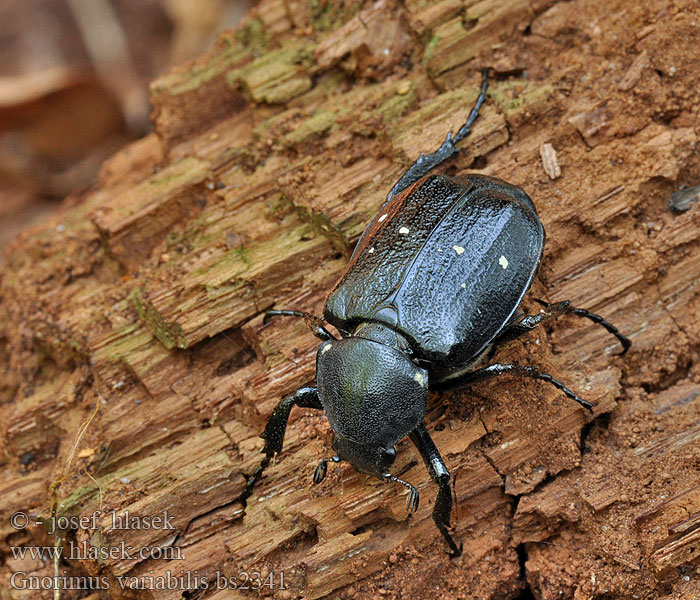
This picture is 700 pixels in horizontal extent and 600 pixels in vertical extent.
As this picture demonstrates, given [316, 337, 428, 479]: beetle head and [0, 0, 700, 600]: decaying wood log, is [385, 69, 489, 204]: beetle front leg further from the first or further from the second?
[316, 337, 428, 479]: beetle head

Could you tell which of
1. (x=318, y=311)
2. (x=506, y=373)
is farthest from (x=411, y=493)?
(x=318, y=311)

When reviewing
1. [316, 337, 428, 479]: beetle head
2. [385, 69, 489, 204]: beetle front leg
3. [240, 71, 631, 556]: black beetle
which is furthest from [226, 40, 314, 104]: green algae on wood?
[316, 337, 428, 479]: beetle head

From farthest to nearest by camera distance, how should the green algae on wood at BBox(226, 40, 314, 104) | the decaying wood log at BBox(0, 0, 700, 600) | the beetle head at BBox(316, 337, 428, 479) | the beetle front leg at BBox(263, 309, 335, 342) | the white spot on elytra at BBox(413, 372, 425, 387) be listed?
the green algae on wood at BBox(226, 40, 314, 104) → the beetle front leg at BBox(263, 309, 335, 342) → the decaying wood log at BBox(0, 0, 700, 600) → the white spot on elytra at BBox(413, 372, 425, 387) → the beetle head at BBox(316, 337, 428, 479)

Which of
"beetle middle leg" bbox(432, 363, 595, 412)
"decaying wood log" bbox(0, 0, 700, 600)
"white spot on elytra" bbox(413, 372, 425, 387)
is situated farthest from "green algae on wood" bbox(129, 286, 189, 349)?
"beetle middle leg" bbox(432, 363, 595, 412)

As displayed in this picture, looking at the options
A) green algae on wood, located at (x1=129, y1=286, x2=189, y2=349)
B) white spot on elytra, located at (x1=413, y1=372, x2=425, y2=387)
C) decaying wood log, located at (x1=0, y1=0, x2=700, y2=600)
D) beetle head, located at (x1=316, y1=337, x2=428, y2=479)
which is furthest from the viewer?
green algae on wood, located at (x1=129, y1=286, x2=189, y2=349)

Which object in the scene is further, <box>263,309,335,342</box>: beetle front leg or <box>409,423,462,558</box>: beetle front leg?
<box>263,309,335,342</box>: beetle front leg

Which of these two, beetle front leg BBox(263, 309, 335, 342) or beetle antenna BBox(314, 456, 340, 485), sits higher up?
beetle front leg BBox(263, 309, 335, 342)

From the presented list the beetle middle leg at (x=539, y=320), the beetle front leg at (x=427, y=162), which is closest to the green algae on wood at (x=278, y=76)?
the beetle front leg at (x=427, y=162)

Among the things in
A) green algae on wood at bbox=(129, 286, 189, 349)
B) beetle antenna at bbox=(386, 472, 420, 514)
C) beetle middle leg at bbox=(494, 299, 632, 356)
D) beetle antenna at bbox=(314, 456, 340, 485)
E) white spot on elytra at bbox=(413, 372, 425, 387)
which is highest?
green algae on wood at bbox=(129, 286, 189, 349)
